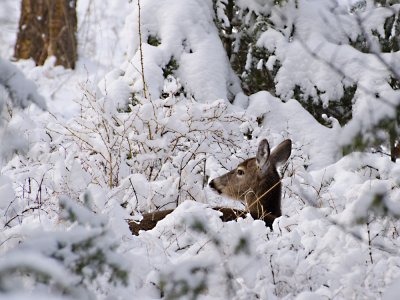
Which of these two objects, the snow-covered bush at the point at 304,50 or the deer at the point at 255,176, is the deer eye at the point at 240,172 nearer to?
the deer at the point at 255,176

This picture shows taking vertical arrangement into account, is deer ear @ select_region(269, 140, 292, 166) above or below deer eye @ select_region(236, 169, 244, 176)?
above

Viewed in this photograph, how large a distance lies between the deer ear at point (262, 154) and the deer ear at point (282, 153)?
0.28 ft

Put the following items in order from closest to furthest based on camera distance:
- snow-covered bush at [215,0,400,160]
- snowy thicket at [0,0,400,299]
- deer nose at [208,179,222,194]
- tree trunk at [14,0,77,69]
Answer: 1. snowy thicket at [0,0,400,299]
2. deer nose at [208,179,222,194]
3. snow-covered bush at [215,0,400,160]
4. tree trunk at [14,0,77,69]

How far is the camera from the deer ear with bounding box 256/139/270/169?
5.71m

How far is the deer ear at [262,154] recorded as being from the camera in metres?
5.71

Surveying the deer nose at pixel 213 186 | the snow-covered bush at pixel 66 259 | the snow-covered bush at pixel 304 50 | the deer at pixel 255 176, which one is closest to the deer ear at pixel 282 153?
the deer at pixel 255 176

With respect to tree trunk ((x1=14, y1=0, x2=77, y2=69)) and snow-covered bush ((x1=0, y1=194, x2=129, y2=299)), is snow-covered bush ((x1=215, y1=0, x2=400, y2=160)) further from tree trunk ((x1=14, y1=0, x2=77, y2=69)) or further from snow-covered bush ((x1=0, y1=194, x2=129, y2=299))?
tree trunk ((x1=14, y1=0, x2=77, y2=69))

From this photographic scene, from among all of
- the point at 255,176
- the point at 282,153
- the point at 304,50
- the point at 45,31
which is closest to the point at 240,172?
the point at 255,176

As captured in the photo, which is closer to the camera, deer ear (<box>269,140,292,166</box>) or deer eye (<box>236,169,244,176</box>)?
deer ear (<box>269,140,292,166</box>)

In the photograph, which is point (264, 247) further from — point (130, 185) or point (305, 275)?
point (130, 185)

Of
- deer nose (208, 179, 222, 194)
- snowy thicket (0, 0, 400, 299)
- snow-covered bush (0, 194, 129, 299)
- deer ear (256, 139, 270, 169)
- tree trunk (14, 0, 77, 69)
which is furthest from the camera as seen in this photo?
tree trunk (14, 0, 77, 69)

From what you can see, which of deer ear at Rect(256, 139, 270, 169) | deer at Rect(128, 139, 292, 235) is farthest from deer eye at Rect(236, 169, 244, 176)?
deer ear at Rect(256, 139, 270, 169)

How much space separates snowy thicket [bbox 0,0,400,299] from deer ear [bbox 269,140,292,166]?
0.76 feet

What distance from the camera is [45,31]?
46.7 ft
